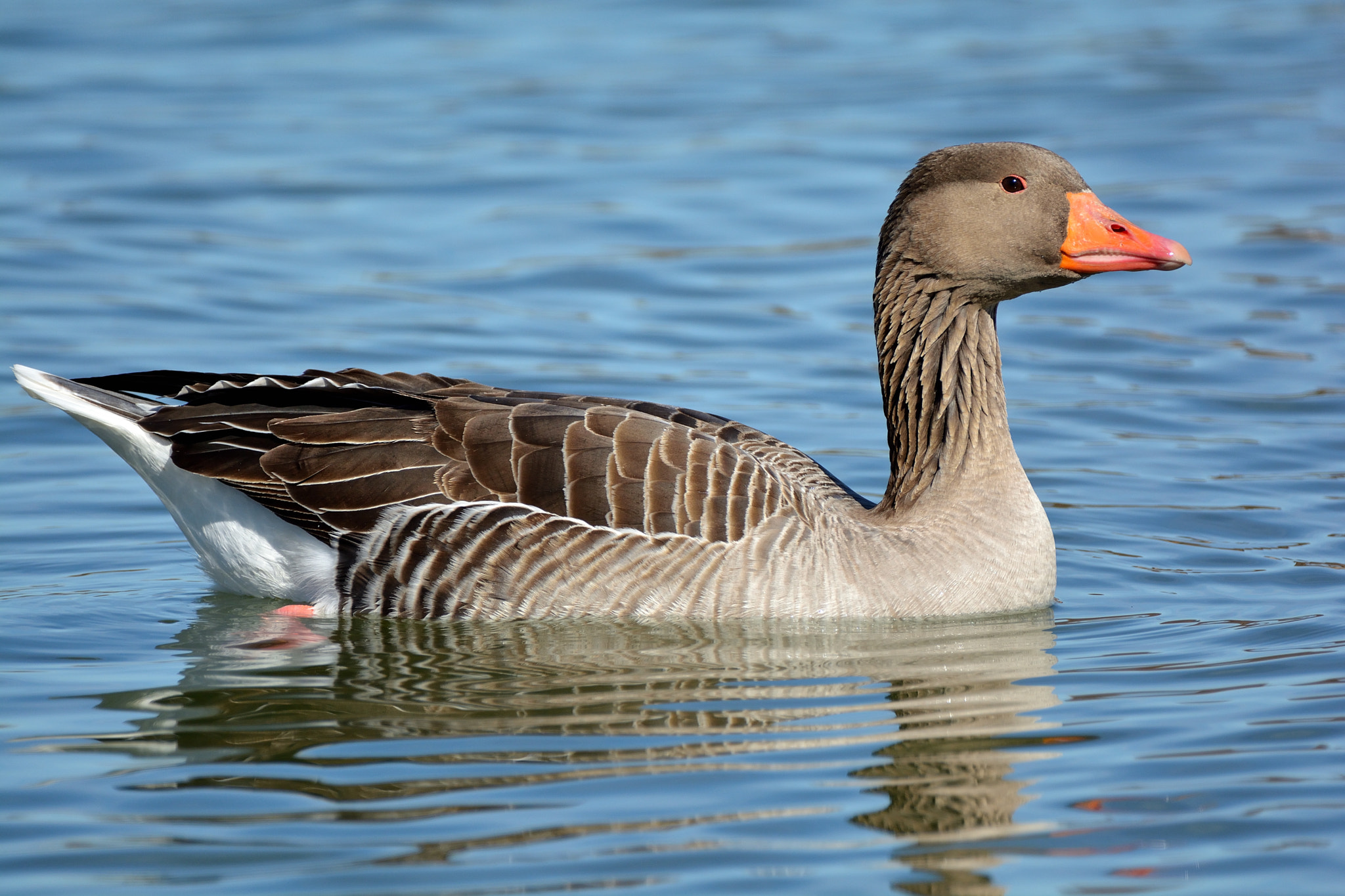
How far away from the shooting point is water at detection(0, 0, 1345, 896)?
19.5 ft

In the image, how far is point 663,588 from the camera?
8.06m

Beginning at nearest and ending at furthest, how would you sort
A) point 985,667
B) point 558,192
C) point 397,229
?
point 985,667 → point 397,229 → point 558,192

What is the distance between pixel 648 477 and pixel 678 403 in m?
4.29

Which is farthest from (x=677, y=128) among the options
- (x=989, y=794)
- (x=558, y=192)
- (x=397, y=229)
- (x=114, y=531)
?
(x=989, y=794)

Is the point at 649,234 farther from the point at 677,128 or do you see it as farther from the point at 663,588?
the point at 663,588

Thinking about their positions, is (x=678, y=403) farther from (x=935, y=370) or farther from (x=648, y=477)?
(x=648, y=477)

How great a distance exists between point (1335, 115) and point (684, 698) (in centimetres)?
1612

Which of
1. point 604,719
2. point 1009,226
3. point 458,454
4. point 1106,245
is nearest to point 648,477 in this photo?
point 458,454

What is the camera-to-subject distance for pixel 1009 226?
332 inches

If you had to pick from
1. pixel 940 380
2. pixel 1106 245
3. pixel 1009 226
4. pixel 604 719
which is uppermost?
pixel 1009 226

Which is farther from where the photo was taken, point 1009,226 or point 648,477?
point 1009,226

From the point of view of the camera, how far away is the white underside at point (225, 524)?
8.48 metres

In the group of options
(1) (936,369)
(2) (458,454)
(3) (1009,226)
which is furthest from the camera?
(1) (936,369)

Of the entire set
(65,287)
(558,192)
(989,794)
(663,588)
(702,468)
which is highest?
(558,192)
